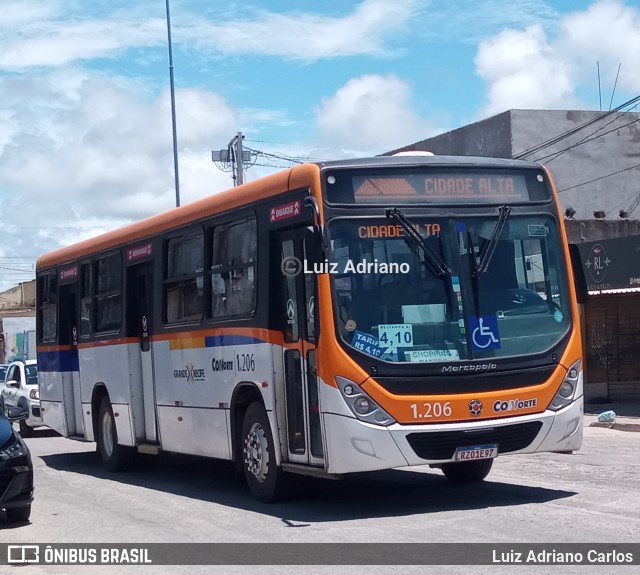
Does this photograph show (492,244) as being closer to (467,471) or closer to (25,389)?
(467,471)

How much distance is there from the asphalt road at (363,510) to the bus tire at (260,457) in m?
0.17

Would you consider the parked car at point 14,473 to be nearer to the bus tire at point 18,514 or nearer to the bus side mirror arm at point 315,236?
the bus tire at point 18,514

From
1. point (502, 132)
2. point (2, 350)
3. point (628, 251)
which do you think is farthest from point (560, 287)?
point (2, 350)

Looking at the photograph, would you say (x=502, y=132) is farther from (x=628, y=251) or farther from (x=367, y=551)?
(x=367, y=551)

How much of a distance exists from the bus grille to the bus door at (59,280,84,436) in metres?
9.10

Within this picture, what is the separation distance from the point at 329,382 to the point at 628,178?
26843 mm

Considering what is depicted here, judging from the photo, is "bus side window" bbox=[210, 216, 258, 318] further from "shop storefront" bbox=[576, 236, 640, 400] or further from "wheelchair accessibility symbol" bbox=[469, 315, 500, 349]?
"shop storefront" bbox=[576, 236, 640, 400]

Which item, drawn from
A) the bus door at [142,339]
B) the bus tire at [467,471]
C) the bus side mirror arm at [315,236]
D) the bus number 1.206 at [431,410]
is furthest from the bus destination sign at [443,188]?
the bus door at [142,339]

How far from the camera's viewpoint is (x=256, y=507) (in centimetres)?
1132

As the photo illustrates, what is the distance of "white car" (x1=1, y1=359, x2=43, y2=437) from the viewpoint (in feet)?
79.3

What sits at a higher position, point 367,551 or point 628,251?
point 628,251

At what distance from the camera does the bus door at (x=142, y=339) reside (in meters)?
14.7

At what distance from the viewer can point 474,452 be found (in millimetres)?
10039

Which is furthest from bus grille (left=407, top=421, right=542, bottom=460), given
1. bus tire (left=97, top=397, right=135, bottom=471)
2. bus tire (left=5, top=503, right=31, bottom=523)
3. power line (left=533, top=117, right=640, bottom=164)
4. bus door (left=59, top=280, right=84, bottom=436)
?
power line (left=533, top=117, right=640, bottom=164)
